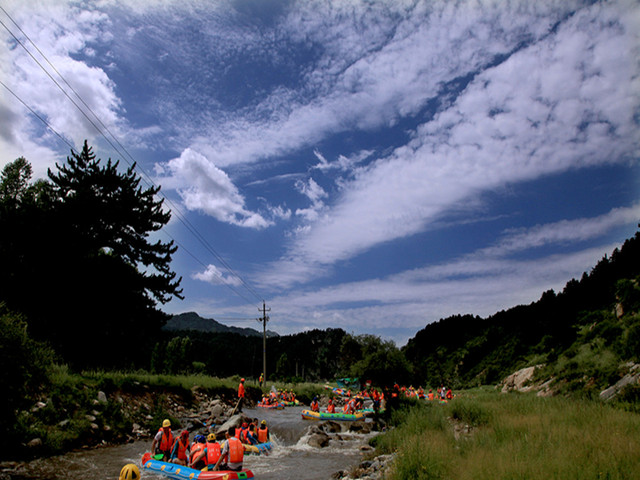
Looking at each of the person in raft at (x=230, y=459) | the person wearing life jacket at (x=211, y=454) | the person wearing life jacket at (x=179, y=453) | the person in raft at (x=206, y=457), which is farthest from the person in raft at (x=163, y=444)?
the person in raft at (x=230, y=459)

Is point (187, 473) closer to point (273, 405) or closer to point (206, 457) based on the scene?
point (206, 457)

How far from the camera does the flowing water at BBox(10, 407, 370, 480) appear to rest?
510 inches

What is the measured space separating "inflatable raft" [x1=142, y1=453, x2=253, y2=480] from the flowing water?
1.02 ft

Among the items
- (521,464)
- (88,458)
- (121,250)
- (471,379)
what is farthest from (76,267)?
(471,379)

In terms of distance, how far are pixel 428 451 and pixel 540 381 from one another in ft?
92.3

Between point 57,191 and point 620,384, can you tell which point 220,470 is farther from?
point 57,191

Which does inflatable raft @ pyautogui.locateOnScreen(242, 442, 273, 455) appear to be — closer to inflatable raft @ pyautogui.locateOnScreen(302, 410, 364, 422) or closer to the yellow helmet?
the yellow helmet

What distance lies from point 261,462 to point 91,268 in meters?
19.1

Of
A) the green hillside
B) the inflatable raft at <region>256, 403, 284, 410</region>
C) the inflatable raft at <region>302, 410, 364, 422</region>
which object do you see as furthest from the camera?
the inflatable raft at <region>256, 403, 284, 410</region>

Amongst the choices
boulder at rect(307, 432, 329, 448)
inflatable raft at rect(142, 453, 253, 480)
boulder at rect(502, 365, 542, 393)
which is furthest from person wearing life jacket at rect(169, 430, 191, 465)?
boulder at rect(502, 365, 542, 393)

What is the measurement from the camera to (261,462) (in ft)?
56.3

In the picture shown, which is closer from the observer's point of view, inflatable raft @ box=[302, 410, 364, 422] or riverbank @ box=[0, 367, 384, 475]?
riverbank @ box=[0, 367, 384, 475]

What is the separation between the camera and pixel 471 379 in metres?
64.6

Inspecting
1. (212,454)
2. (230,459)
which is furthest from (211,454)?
(230,459)
